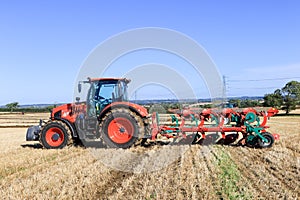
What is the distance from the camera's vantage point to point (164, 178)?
20.1 feet

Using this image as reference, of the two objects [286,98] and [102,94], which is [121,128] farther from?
[286,98]

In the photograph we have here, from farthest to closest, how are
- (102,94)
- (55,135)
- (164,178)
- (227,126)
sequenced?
(227,126) < (102,94) < (55,135) < (164,178)

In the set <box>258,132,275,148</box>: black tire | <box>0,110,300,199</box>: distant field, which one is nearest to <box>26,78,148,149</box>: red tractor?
<box>0,110,300,199</box>: distant field

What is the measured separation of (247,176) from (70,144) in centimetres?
614

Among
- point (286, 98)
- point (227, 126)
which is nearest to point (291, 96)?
point (286, 98)

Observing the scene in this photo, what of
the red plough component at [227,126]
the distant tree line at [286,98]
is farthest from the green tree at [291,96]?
the red plough component at [227,126]

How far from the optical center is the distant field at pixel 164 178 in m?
5.16

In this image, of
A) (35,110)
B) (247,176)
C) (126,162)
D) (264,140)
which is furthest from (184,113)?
(35,110)

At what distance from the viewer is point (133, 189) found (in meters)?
5.48

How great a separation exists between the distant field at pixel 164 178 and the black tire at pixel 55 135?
1.23m

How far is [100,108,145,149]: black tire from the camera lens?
387 inches

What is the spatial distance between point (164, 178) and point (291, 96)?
131 feet

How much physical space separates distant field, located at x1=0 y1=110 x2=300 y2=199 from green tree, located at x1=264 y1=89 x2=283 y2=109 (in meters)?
34.0

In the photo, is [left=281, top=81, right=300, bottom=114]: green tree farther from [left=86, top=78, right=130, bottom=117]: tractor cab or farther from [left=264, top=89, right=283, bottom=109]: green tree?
[left=86, top=78, right=130, bottom=117]: tractor cab
